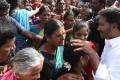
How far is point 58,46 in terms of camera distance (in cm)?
321

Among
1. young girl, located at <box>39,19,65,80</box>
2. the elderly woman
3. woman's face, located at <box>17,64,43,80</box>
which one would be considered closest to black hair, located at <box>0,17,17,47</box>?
the elderly woman

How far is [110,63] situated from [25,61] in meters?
0.70

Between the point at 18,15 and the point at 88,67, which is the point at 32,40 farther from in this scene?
the point at 88,67

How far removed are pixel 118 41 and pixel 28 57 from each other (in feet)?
2.45

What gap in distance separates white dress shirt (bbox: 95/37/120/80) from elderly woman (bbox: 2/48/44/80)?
45cm

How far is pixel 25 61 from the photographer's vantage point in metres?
2.28

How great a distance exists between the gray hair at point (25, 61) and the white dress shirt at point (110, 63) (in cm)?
45

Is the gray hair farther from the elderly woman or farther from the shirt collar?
the shirt collar

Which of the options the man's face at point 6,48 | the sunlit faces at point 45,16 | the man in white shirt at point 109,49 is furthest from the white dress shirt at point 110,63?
the sunlit faces at point 45,16

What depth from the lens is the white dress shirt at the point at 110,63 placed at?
96.5 inches

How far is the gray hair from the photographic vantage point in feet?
7.35

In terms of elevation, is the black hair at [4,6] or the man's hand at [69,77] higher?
the black hair at [4,6]

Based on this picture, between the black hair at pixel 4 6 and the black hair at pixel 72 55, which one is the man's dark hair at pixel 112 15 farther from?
the black hair at pixel 4 6

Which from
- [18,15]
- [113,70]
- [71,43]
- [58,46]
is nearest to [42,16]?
[18,15]
